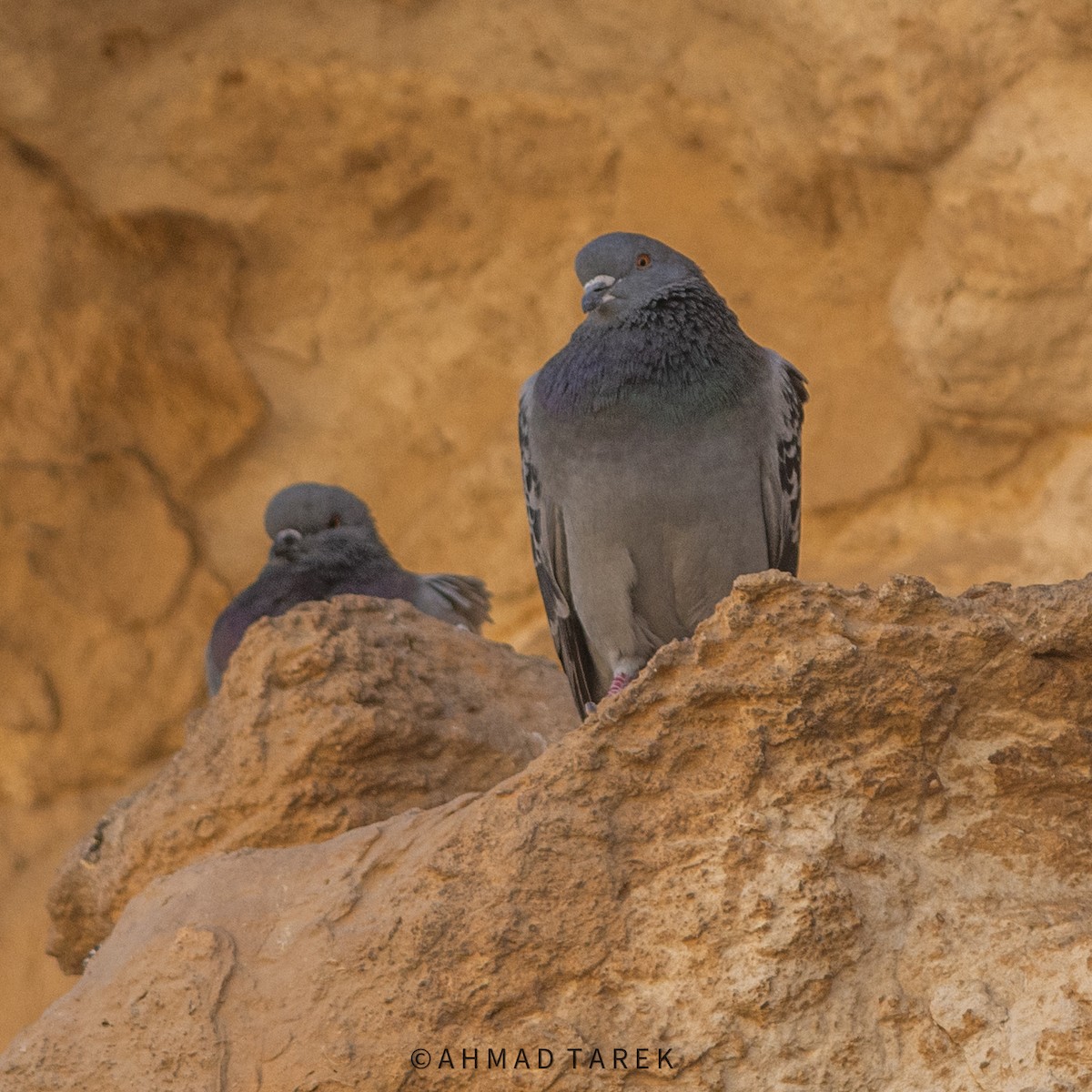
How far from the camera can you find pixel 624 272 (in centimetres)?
488

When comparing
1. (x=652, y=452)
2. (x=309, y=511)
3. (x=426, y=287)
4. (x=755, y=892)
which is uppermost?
(x=426, y=287)

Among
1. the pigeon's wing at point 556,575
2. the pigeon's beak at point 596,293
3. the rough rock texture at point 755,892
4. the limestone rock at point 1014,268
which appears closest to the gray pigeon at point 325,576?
the pigeon's wing at point 556,575

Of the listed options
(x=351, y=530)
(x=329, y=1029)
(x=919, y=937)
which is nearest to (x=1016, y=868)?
(x=919, y=937)

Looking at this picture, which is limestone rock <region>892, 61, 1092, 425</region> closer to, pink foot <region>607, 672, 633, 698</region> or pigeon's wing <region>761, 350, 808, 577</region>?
pigeon's wing <region>761, 350, 808, 577</region>

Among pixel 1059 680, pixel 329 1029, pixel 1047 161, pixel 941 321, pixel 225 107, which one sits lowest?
pixel 329 1029

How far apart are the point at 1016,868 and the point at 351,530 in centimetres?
427

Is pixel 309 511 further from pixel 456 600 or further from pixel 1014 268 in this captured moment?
pixel 1014 268

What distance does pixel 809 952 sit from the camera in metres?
2.71

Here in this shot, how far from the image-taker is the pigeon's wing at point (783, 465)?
480 cm

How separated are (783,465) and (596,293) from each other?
2.42 feet

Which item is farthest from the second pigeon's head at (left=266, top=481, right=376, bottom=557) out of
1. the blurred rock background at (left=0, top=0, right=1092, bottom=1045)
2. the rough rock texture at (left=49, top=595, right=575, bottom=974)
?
the rough rock texture at (left=49, top=595, right=575, bottom=974)

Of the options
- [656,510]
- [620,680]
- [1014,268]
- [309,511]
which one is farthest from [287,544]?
[1014,268]

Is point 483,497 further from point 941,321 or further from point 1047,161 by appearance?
point 1047,161

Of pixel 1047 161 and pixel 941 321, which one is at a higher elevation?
pixel 1047 161
